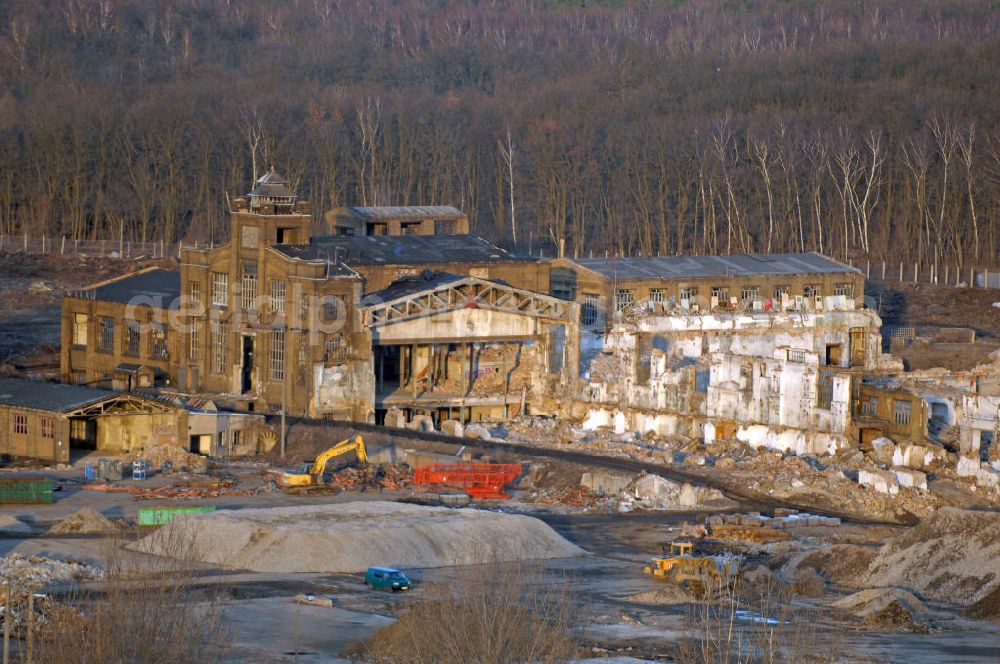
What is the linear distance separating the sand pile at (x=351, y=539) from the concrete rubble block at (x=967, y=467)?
13408mm

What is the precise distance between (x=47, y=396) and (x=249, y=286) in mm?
10186

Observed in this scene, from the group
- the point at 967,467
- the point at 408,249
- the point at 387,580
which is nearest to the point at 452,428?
the point at 408,249

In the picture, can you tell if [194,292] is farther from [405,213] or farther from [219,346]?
[405,213]

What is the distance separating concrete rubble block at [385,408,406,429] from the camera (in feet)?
228

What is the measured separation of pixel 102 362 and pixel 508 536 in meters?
29.8

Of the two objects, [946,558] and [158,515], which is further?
[158,515]

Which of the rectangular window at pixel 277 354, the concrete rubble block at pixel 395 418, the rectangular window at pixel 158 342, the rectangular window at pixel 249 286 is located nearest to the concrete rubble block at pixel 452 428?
the concrete rubble block at pixel 395 418

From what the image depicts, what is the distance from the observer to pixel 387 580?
45.1m

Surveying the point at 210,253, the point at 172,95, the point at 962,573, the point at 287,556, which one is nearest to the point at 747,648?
the point at 962,573

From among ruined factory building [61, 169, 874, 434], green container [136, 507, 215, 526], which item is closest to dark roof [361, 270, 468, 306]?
ruined factory building [61, 169, 874, 434]

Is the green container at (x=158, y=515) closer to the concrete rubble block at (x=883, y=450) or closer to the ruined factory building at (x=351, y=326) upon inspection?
the ruined factory building at (x=351, y=326)

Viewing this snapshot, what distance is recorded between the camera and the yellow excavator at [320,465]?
5797cm

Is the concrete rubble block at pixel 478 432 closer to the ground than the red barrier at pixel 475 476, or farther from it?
farther from it

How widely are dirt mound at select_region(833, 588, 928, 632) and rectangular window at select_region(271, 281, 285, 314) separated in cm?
3086
